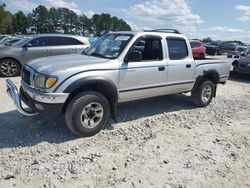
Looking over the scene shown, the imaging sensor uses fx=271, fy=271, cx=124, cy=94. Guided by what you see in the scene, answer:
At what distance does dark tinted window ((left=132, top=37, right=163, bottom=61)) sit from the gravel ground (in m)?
1.31

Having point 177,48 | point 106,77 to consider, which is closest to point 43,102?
point 106,77

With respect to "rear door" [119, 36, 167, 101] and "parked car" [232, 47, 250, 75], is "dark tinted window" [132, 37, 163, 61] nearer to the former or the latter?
"rear door" [119, 36, 167, 101]

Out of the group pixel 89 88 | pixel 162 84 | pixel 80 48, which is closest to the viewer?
pixel 89 88

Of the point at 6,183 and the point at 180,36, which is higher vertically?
the point at 180,36

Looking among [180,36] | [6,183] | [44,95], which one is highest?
[180,36]

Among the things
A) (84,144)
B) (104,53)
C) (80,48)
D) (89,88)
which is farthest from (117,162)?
(80,48)

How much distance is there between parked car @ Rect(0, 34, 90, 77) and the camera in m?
9.95

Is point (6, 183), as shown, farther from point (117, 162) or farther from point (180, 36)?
point (180, 36)

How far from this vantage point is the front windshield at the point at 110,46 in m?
5.15

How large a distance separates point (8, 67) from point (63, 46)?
219 centimetres

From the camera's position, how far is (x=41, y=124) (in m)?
5.11

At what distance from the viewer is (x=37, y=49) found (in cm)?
1029

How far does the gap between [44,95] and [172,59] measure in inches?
115

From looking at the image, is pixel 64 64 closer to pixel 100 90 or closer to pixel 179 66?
pixel 100 90
